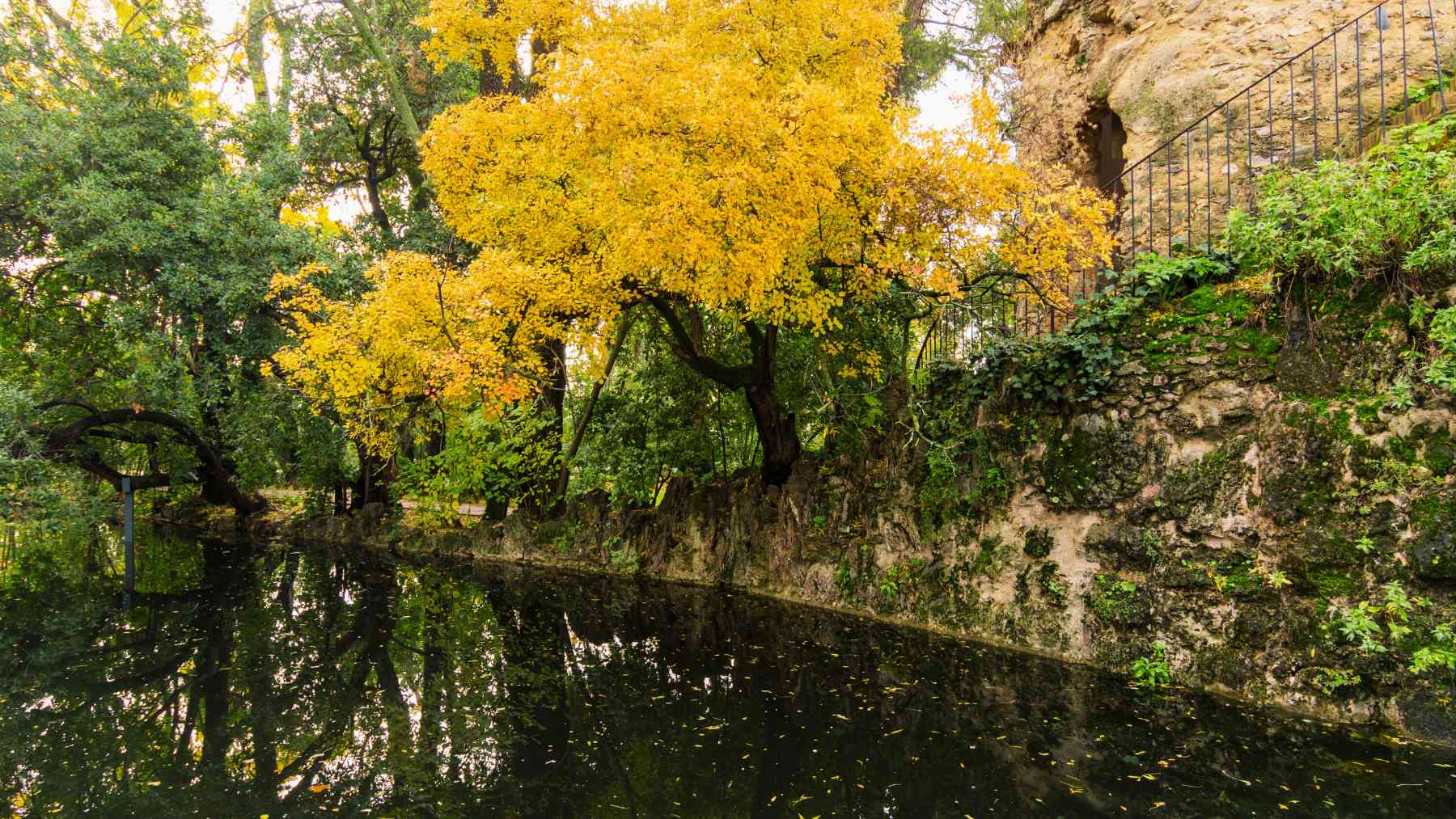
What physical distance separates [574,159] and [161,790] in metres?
7.22

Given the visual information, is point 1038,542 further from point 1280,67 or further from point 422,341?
point 422,341

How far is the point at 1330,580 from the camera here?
5777 millimetres

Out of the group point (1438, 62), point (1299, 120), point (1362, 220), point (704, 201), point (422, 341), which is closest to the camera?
point (1362, 220)

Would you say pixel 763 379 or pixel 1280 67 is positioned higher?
pixel 1280 67

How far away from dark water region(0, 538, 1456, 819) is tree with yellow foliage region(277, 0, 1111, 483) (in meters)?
3.40

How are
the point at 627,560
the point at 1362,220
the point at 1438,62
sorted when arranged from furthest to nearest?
the point at 627,560 < the point at 1438,62 < the point at 1362,220

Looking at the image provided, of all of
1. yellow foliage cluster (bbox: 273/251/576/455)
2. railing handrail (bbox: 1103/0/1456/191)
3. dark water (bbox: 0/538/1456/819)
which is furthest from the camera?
yellow foliage cluster (bbox: 273/251/576/455)

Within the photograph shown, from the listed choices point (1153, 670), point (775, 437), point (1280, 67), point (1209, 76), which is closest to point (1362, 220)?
point (1280, 67)

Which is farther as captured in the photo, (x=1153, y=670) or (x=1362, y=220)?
(x=1153, y=670)

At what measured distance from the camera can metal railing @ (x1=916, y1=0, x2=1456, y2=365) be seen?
22.5 ft

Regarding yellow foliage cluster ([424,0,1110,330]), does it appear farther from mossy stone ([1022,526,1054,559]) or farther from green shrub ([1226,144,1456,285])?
mossy stone ([1022,526,1054,559])

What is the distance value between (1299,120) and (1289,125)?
0.38 feet

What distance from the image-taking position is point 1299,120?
7941 millimetres

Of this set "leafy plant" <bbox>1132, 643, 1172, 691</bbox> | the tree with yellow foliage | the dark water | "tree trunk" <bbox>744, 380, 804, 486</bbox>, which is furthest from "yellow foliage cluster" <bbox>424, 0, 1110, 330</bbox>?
the dark water
